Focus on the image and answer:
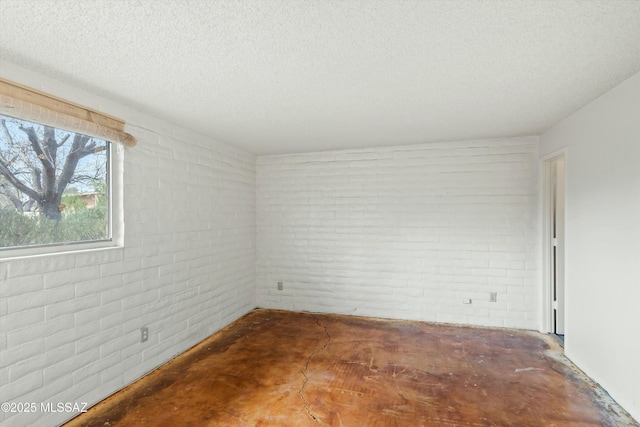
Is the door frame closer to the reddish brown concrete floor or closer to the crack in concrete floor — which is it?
the reddish brown concrete floor

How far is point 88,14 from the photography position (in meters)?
1.41

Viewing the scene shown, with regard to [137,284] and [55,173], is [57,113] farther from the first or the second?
[137,284]

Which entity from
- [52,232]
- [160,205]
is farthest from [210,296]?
[52,232]

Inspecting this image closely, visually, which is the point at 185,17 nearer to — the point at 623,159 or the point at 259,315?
the point at 623,159

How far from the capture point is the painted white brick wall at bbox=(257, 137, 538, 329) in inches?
155

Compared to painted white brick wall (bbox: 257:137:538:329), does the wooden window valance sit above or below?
above

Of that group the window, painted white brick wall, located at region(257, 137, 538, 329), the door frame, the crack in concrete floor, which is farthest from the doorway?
the window

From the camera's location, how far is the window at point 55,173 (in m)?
1.92

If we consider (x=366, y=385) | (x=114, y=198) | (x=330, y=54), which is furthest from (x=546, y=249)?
(x=114, y=198)

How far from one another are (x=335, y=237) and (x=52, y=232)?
318 cm

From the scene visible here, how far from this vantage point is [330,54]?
5.87ft

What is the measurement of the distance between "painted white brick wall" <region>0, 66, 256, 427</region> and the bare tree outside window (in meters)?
0.17

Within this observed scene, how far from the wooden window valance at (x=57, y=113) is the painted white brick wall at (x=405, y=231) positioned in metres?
2.50

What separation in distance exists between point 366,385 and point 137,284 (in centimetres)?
214
